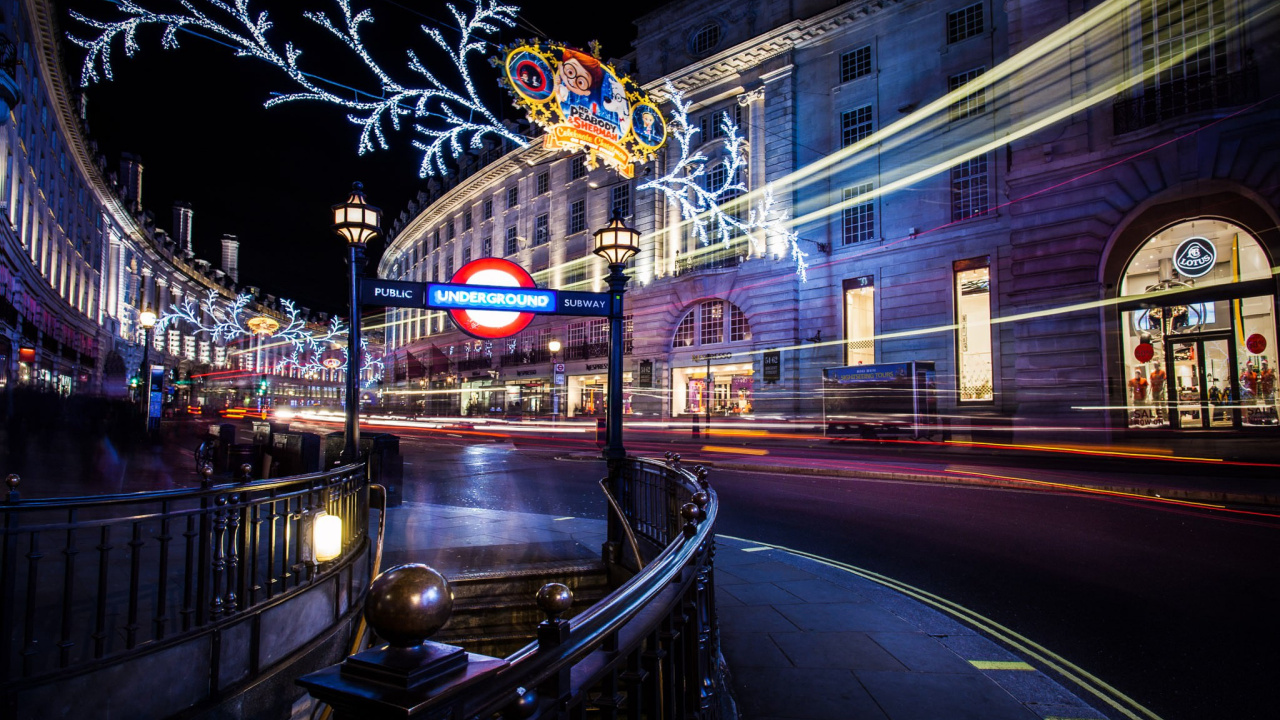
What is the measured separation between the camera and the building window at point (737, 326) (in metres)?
32.9

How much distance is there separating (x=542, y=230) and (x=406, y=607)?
152ft

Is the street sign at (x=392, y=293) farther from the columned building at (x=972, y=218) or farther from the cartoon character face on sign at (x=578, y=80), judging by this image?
the columned building at (x=972, y=218)

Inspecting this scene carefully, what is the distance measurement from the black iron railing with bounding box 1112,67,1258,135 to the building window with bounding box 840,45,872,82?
10.9 metres

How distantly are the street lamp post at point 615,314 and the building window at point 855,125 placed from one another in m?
24.8

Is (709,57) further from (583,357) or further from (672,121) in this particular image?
(583,357)

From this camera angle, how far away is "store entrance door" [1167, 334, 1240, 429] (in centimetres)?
1886

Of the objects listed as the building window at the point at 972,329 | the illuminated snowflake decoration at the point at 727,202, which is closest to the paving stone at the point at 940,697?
the building window at the point at 972,329

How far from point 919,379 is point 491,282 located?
2076 cm

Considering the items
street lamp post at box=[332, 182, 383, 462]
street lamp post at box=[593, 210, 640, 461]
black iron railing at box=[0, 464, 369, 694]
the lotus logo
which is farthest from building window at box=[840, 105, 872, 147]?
black iron railing at box=[0, 464, 369, 694]

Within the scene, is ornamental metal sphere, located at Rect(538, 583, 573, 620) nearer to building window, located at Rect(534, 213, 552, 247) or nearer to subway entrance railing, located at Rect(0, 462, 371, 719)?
subway entrance railing, located at Rect(0, 462, 371, 719)

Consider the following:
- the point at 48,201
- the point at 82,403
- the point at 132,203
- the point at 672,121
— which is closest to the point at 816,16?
the point at 672,121

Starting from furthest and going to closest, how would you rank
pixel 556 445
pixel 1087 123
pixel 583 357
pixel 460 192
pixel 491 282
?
pixel 460 192, pixel 583 357, pixel 556 445, pixel 1087 123, pixel 491 282

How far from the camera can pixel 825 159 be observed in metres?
30.2

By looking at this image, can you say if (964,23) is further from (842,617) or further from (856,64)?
(842,617)
